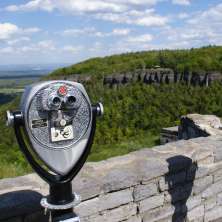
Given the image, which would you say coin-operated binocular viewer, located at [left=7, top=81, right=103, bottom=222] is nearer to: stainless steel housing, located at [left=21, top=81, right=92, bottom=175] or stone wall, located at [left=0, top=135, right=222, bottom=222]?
stainless steel housing, located at [left=21, top=81, right=92, bottom=175]

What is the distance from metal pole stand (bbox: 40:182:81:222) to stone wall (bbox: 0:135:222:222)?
0.41 m

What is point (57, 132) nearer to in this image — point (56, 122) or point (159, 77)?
point (56, 122)

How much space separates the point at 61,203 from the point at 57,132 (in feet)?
1.23

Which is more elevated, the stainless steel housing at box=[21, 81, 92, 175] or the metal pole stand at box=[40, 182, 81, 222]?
the stainless steel housing at box=[21, 81, 92, 175]

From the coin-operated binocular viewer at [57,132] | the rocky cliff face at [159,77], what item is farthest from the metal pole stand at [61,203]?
the rocky cliff face at [159,77]

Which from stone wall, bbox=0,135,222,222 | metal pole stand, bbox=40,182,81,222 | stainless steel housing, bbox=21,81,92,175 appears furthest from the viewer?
stone wall, bbox=0,135,222,222

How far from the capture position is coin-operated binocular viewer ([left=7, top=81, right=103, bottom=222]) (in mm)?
1888

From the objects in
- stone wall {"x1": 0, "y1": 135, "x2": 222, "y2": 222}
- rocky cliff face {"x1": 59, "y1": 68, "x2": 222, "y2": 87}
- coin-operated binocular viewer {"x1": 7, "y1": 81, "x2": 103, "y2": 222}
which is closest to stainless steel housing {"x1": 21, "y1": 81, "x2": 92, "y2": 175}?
coin-operated binocular viewer {"x1": 7, "y1": 81, "x2": 103, "y2": 222}

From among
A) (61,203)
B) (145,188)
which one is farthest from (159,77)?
(61,203)

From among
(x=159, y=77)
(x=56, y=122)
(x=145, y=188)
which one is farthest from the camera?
(x=159, y=77)

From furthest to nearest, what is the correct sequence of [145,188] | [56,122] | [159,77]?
[159,77]
[145,188]
[56,122]

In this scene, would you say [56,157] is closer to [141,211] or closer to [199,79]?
[141,211]

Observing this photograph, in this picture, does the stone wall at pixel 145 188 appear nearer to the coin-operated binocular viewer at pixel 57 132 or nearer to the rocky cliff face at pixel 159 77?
the coin-operated binocular viewer at pixel 57 132

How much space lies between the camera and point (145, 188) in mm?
3059
